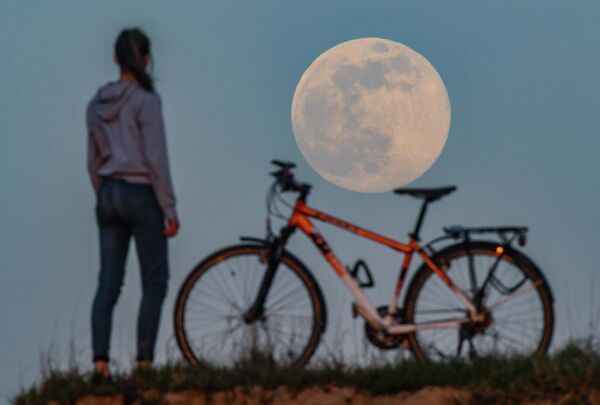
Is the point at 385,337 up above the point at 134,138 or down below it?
below

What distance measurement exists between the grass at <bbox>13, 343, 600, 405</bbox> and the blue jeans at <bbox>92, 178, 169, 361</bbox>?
0.23 m

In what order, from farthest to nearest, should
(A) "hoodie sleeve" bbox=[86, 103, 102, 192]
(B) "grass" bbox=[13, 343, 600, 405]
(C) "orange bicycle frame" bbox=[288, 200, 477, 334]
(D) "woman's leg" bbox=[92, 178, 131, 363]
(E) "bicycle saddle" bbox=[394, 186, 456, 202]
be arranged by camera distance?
(C) "orange bicycle frame" bbox=[288, 200, 477, 334], (E) "bicycle saddle" bbox=[394, 186, 456, 202], (A) "hoodie sleeve" bbox=[86, 103, 102, 192], (D) "woman's leg" bbox=[92, 178, 131, 363], (B) "grass" bbox=[13, 343, 600, 405]

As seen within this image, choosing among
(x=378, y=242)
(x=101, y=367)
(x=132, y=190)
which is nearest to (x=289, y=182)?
(x=378, y=242)

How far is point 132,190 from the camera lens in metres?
9.62

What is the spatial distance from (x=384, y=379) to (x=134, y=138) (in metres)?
→ 2.42

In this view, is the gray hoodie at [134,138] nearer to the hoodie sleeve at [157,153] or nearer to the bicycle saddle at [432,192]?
the hoodie sleeve at [157,153]

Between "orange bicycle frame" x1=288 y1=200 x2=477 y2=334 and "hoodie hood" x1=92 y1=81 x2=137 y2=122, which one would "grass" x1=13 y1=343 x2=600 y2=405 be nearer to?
"orange bicycle frame" x1=288 y1=200 x2=477 y2=334

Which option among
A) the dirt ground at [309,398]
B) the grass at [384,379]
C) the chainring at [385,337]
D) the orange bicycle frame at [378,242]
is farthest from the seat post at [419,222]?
the dirt ground at [309,398]

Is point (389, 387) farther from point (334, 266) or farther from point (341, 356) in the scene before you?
point (334, 266)

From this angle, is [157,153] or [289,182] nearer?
[157,153]

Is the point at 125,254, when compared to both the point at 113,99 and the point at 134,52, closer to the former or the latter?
the point at 113,99

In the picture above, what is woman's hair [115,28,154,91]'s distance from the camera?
9.65 metres

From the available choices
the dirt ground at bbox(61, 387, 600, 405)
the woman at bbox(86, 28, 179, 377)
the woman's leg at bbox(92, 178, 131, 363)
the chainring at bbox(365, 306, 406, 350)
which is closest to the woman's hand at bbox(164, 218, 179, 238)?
the woman at bbox(86, 28, 179, 377)

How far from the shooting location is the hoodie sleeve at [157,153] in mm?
9555
